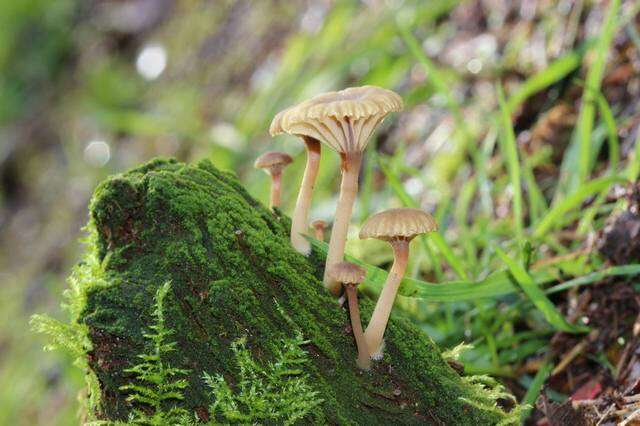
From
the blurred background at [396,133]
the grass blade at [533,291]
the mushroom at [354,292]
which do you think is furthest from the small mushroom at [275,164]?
the grass blade at [533,291]

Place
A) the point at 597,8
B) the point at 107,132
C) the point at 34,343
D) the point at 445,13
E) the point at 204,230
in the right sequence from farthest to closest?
the point at 107,132 < the point at 34,343 < the point at 445,13 < the point at 597,8 < the point at 204,230

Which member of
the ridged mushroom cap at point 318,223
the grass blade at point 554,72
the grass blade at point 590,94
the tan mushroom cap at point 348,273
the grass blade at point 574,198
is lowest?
the tan mushroom cap at point 348,273

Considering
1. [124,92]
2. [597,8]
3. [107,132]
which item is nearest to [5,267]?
[107,132]

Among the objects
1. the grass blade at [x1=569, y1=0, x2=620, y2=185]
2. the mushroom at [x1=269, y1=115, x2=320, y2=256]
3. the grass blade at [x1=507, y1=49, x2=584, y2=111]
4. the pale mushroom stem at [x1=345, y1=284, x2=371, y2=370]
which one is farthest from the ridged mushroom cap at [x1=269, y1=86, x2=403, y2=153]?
the grass blade at [x1=507, y1=49, x2=584, y2=111]

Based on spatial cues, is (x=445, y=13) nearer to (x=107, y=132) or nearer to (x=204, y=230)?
(x=204, y=230)

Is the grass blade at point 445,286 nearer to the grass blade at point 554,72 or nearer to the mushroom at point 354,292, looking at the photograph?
the mushroom at point 354,292

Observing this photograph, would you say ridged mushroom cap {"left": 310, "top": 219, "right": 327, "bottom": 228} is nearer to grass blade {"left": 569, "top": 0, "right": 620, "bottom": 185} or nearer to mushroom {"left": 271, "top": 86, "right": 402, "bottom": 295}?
mushroom {"left": 271, "top": 86, "right": 402, "bottom": 295}

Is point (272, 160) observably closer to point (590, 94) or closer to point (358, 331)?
point (358, 331)
